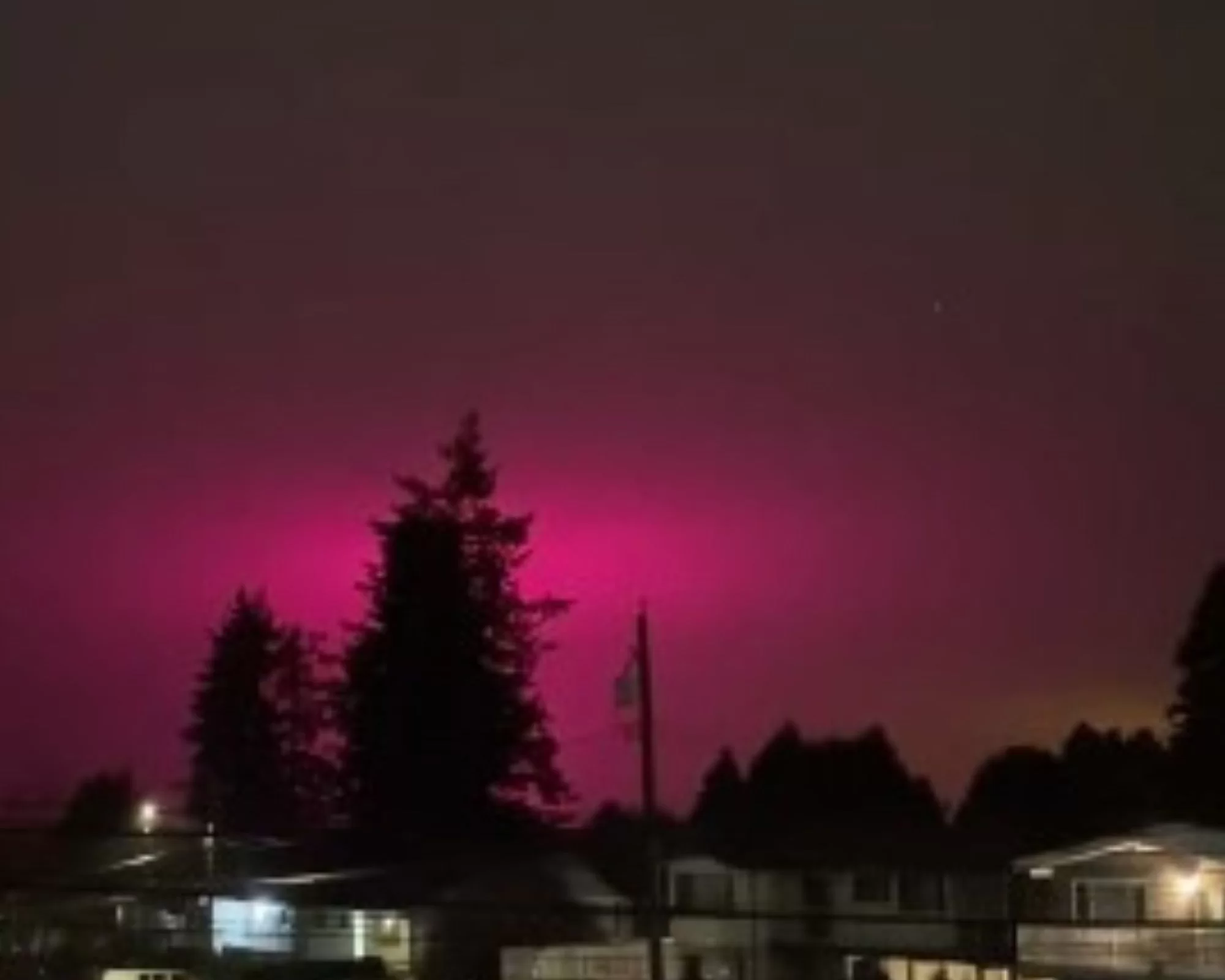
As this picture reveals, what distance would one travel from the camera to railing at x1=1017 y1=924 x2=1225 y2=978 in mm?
22047

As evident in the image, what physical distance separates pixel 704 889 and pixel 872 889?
12.7 feet

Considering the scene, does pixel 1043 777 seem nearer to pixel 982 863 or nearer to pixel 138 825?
pixel 982 863

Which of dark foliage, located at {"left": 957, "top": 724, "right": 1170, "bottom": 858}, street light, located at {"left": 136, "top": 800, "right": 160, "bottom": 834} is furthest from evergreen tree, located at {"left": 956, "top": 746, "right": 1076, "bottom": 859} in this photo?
street light, located at {"left": 136, "top": 800, "right": 160, "bottom": 834}

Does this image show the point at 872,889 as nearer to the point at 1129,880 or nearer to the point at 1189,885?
the point at 1129,880

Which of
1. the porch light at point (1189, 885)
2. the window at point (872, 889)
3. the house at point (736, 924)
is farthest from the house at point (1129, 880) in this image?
the house at point (736, 924)

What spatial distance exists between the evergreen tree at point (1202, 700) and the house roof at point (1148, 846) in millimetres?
8409

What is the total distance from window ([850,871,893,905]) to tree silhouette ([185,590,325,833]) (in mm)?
19170

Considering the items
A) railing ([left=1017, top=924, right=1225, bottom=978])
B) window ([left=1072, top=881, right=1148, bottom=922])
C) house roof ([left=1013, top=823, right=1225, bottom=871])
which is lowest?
railing ([left=1017, top=924, right=1225, bottom=978])

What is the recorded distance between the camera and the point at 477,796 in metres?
51.9

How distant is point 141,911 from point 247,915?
2.21 meters

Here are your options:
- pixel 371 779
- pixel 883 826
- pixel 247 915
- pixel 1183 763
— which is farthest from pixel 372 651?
pixel 247 915

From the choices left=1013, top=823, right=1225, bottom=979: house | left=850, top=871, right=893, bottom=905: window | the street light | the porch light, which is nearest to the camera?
the street light

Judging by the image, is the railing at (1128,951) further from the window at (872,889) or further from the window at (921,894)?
the window at (872,889)

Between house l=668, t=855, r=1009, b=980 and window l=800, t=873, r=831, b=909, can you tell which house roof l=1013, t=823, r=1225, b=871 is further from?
window l=800, t=873, r=831, b=909
